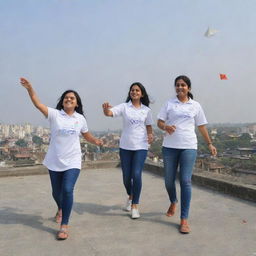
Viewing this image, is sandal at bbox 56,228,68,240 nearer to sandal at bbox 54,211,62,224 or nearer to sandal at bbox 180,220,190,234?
sandal at bbox 54,211,62,224

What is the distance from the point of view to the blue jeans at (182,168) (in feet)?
10.5

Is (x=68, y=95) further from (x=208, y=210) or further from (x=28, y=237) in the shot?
(x=208, y=210)

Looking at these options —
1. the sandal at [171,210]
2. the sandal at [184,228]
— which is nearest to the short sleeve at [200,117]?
the sandal at [171,210]

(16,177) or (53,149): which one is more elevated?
(53,149)

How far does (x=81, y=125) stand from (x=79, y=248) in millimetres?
1282

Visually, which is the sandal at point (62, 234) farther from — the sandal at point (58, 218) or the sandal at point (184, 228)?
the sandal at point (184, 228)

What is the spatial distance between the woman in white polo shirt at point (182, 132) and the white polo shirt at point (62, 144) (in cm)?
98

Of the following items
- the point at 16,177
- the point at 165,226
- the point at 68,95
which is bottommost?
the point at 16,177

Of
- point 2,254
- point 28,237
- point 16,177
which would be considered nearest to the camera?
point 2,254

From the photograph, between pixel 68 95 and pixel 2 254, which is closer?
pixel 2 254

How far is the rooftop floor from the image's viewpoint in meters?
2.62

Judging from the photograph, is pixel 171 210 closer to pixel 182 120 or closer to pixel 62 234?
pixel 182 120

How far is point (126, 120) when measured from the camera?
365 cm

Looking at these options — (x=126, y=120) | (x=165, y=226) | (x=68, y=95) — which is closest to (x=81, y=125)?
(x=68, y=95)
